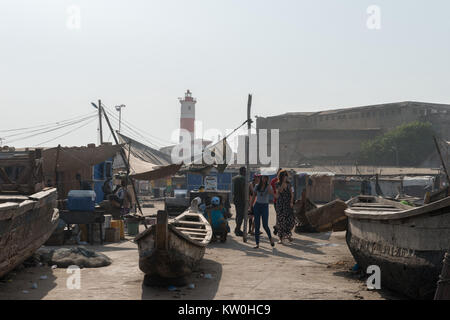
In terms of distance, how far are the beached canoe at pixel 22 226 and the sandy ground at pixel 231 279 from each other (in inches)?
17.7

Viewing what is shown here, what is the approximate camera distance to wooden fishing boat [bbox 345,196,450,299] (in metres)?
5.30

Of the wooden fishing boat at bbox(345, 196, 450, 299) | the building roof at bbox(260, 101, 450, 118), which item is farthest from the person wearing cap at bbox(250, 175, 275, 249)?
the building roof at bbox(260, 101, 450, 118)

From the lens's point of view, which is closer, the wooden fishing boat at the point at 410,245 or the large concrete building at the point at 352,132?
the wooden fishing boat at the point at 410,245

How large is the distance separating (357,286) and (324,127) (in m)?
64.7

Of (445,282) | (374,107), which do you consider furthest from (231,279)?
(374,107)

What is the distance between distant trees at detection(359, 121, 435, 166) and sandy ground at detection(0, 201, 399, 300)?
4591 centimetres

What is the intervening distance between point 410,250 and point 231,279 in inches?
113

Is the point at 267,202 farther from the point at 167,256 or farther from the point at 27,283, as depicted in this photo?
the point at 27,283

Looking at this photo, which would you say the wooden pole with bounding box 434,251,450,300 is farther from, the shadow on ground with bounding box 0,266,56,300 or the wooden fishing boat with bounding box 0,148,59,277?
the wooden fishing boat with bounding box 0,148,59,277

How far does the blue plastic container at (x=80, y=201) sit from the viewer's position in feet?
35.9

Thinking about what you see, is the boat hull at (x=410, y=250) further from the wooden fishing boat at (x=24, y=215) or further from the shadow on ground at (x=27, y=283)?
the wooden fishing boat at (x=24, y=215)

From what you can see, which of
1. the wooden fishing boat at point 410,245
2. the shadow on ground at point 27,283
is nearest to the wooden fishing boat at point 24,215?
the shadow on ground at point 27,283

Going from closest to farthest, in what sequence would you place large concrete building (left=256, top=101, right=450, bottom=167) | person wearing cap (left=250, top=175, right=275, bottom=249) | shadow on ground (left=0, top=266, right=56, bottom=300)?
shadow on ground (left=0, top=266, right=56, bottom=300) < person wearing cap (left=250, top=175, right=275, bottom=249) < large concrete building (left=256, top=101, right=450, bottom=167)

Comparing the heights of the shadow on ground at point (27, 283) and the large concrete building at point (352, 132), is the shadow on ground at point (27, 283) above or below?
below
